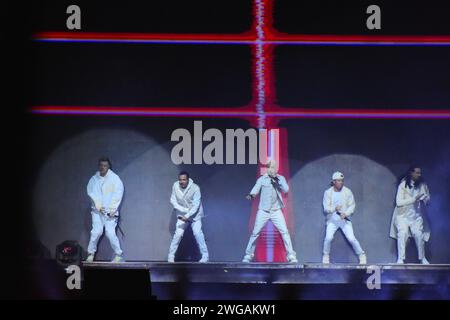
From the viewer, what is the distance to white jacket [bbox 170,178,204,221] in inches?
244

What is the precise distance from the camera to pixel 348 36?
20.2 feet

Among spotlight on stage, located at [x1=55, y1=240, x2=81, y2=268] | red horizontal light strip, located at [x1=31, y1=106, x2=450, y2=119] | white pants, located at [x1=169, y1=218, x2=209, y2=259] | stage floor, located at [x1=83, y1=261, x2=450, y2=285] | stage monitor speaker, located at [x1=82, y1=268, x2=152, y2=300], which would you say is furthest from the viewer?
white pants, located at [x1=169, y1=218, x2=209, y2=259]

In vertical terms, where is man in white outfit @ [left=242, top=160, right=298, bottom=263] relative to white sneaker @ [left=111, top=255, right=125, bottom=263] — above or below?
above

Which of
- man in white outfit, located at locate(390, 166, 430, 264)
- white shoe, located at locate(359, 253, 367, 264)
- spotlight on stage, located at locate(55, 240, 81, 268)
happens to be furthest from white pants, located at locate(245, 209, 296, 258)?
spotlight on stage, located at locate(55, 240, 81, 268)

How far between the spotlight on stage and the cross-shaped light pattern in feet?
3.58

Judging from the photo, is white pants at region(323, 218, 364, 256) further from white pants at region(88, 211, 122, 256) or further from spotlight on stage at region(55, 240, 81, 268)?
spotlight on stage at region(55, 240, 81, 268)

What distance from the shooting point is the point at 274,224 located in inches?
247

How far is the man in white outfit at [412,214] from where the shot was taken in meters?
6.24

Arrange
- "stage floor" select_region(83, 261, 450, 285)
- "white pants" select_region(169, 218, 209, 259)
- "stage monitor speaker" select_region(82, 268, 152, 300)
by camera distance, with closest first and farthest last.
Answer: "stage monitor speaker" select_region(82, 268, 152, 300) < "stage floor" select_region(83, 261, 450, 285) < "white pants" select_region(169, 218, 209, 259)

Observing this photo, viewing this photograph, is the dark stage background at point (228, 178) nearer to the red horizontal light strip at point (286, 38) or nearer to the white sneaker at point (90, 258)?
the white sneaker at point (90, 258)

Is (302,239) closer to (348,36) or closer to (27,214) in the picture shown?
(348,36)
